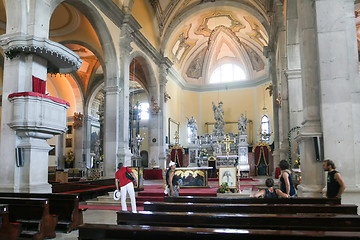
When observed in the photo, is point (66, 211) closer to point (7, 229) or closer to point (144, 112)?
point (7, 229)

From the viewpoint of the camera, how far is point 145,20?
18.7m

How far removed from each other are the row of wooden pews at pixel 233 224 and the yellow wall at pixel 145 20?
14.8m

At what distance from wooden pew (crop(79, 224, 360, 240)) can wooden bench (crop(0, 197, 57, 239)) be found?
9.44 feet

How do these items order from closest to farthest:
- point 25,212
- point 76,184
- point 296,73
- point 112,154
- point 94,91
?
point 25,212
point 296,73
point 76,184
point 112,154
point 94,91

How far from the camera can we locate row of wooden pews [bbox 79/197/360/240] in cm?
262

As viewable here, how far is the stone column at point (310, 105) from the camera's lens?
6.45m

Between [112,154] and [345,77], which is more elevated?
[345,77]

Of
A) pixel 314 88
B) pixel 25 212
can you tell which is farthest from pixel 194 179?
pixel 25 212

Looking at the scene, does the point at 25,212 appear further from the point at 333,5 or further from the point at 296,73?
the point at 296,73

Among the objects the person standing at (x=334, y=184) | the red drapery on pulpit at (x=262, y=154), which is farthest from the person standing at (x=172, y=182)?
the red drapery on pulpit at (x=262, y=154)

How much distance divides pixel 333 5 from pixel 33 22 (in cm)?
738

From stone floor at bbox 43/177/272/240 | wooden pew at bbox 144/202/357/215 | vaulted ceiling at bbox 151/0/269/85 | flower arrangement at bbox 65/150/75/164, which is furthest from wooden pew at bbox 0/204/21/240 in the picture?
flower arrangement at bbox 65/150/75/164

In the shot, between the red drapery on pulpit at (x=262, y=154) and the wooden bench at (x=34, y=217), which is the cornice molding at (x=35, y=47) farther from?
the red drapery on pulpit at (x=262, y=154)

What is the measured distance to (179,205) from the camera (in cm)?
452
